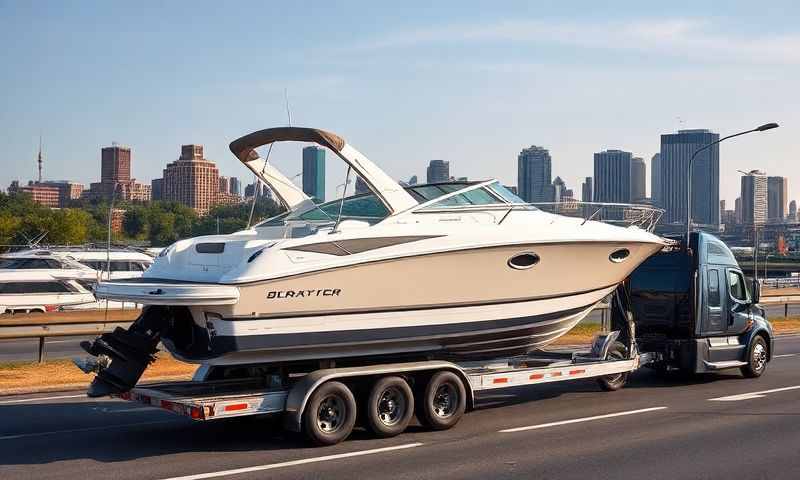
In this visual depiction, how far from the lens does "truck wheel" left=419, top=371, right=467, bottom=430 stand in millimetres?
11602

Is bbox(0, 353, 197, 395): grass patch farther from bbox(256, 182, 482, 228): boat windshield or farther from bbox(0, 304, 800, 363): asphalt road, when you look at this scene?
bbox(256, 182, 482, 228): boat windshield

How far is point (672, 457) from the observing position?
10367 mm

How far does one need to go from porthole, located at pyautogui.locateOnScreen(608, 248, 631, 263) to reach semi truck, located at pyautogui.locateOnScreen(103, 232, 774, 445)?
1.10 m

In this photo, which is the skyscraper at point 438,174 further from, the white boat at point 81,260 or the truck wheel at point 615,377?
the white boat at point 81,260

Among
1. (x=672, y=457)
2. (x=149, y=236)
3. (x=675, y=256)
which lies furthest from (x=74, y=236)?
(x=672, y=457)

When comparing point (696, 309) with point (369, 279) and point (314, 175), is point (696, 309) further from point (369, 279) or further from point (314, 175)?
point (369, 279)

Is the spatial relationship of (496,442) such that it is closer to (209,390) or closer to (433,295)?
(433,295)

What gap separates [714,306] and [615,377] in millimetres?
2410

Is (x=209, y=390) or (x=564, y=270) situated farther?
(x=564, y=270)

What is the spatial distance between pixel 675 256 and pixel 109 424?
960cm

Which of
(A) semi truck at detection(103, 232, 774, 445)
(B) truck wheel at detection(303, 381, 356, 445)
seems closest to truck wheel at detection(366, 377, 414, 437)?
(A) semi truck at detection(103, 232, 774, 445)

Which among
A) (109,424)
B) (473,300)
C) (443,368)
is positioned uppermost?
(473,300)

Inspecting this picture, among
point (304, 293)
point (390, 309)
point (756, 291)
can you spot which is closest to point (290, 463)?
point (304, 293)

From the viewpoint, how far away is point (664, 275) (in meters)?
16.6
